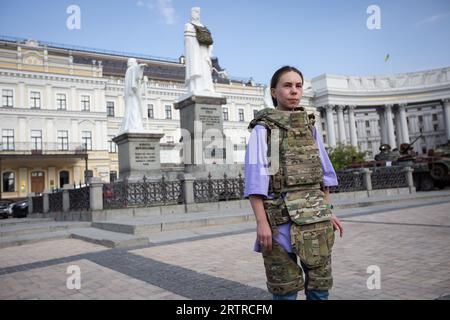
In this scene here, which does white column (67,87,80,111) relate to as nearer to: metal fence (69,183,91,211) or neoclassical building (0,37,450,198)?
neoclassical building (0,37,450,198)

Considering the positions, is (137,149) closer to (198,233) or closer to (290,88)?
(198,233)

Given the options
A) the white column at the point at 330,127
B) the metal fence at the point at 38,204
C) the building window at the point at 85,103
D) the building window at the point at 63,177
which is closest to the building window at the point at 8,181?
the building window at the point at 63,177

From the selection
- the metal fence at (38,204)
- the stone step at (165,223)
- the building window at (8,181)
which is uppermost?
the building window at (8,181)

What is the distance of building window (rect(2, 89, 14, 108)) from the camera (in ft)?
144

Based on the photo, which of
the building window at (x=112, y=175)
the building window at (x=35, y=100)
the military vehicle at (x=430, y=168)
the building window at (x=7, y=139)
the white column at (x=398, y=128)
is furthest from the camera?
the white column at (x=398, y=128)

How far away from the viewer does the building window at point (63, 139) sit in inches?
1859

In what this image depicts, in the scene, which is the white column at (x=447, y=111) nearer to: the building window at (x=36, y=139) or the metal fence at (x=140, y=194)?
the building window at (x=36, y=139)

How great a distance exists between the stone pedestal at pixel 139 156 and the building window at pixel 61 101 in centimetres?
3702

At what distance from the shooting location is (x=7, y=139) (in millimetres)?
43688

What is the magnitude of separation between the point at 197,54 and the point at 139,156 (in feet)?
17.7

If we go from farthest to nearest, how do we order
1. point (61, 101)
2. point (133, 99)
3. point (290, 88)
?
1. point (61, 101)
2. point (133, 99)
3. point (290, 88)

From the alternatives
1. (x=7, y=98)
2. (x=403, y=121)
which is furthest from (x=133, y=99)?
(x=403, y=121)

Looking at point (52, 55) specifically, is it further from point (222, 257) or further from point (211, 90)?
point (222, 257)
